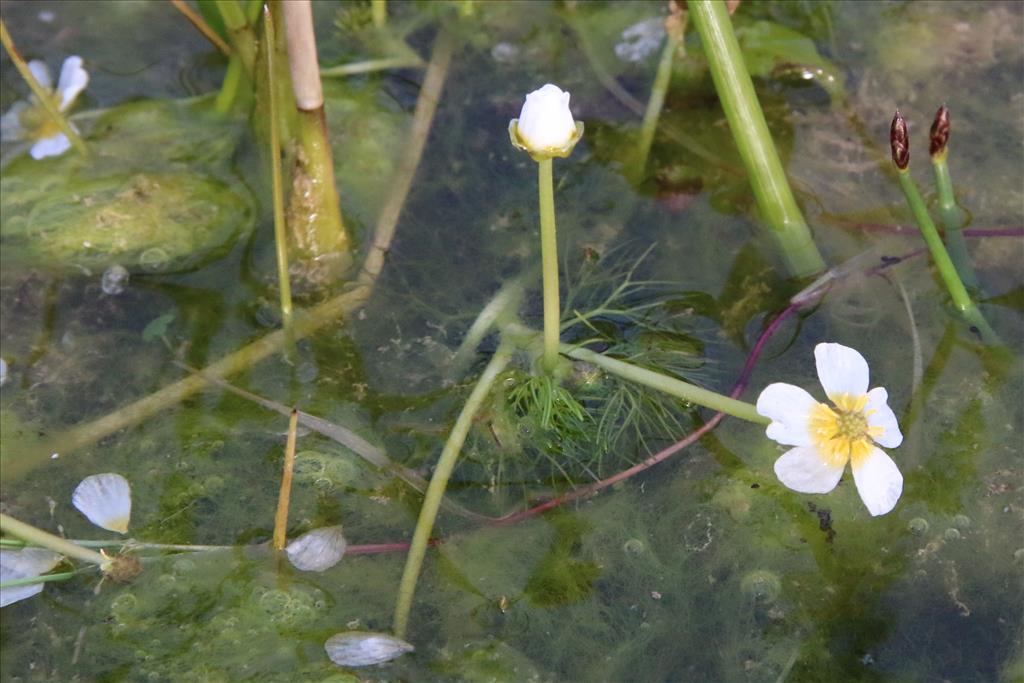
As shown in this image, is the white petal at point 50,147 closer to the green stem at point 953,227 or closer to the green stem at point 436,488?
the green stem at point 436,488

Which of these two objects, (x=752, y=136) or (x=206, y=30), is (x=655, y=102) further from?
(x=206, y=30)

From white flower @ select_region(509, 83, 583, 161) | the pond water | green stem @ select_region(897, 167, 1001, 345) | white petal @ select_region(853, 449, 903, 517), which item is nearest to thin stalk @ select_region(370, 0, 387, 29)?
the pond water

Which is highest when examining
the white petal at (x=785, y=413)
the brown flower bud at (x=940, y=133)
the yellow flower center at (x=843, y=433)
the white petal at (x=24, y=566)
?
the brown flower bud at (x=940, y=133)

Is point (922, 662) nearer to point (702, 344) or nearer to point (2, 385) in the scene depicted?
point (702, 344)

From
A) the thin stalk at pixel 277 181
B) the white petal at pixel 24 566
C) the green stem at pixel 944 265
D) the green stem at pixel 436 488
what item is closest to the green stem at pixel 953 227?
the green stem at pixel 944 265

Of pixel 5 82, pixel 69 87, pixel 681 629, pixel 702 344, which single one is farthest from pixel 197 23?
pixel 681 629

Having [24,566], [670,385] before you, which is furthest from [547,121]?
[24,566]

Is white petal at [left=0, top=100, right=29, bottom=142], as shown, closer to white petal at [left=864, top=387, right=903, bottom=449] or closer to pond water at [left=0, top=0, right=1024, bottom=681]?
pond water at [left=0, top=0, right=1024, bottom=681]
